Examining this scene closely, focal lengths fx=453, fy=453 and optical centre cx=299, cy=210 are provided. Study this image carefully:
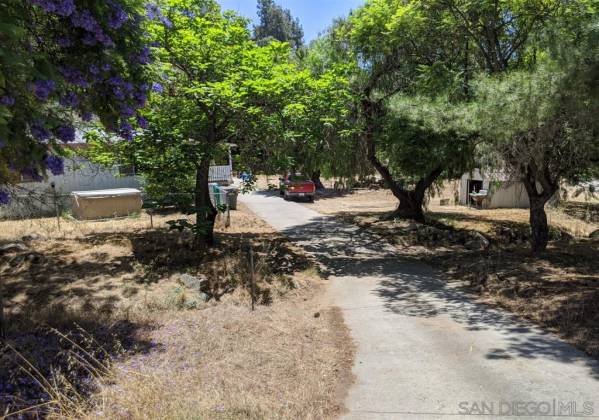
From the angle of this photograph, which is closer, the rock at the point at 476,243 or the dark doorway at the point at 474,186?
the rock at the point at 476,243

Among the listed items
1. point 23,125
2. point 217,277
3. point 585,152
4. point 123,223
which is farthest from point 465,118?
point 123,223

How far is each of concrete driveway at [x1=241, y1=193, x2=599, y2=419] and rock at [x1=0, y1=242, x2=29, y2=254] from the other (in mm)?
7656

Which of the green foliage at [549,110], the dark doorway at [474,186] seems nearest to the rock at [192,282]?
the green foliage at [549,110]

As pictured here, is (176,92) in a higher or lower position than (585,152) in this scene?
higher

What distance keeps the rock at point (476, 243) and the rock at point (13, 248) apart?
503 inches

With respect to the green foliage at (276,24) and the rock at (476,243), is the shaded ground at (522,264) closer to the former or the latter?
the rock at (476,243)

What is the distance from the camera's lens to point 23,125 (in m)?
4.48

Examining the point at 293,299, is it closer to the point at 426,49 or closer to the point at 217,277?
the point at 217,277

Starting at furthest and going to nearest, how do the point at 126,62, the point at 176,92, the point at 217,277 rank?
the point at 176,92, the point at 217,277, the point at 126,62

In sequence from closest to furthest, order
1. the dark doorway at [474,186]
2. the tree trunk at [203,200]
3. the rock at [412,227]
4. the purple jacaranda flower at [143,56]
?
the purple jacaranda flower at [143,56], the tree trunk at [203,200], the rock at [412,227], the dark doorway at [474,186]

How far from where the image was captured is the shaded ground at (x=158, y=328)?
4348mm

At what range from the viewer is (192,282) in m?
9.16

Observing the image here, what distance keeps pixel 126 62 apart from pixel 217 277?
212 inches

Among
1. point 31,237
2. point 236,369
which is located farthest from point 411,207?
point 236,369
